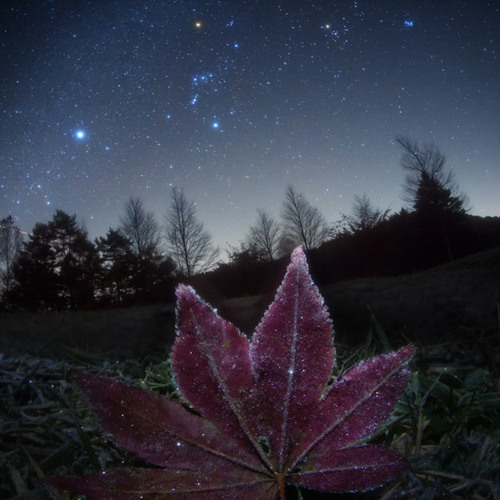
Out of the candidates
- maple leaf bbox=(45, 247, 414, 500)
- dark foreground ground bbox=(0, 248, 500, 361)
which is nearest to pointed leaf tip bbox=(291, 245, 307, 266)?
maple leaf bbox=(45, 247, 414, 500)

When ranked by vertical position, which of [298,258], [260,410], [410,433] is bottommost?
[410,433]

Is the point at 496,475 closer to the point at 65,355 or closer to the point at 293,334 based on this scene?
the point at 293,334

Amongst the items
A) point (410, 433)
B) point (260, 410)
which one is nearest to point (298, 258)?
point (260, 410)

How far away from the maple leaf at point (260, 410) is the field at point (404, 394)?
15 centimetres

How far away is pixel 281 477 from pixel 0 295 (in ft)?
95.4

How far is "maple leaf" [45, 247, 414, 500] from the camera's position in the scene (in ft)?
1.44

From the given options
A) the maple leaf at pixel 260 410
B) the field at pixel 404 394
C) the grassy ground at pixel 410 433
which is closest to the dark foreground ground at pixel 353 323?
the field at pixel 404 394

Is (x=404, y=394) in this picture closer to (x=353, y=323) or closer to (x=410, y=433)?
(x=410, y=433)

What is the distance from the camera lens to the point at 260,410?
1.56ft

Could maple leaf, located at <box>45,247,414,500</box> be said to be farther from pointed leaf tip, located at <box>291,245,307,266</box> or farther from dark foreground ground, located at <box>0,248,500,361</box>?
dark foreground ground, located at <box>0,248,500,361</box>

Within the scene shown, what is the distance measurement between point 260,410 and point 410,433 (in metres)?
0.53

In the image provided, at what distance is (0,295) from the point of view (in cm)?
2281

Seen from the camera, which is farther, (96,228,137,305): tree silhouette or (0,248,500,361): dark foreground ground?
(96,228,137,305): tree silhouette

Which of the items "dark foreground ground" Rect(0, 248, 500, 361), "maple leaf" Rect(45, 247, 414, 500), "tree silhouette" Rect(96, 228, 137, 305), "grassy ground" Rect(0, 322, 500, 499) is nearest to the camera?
"maple leaf" Rect(45, 247, 414, 500)
